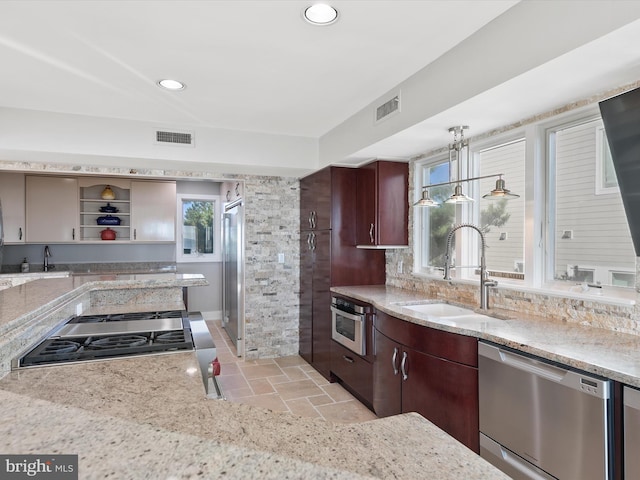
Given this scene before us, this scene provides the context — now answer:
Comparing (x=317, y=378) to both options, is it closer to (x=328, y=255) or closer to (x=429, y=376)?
(x=328, y=255)

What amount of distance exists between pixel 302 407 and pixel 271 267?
169 centimetres

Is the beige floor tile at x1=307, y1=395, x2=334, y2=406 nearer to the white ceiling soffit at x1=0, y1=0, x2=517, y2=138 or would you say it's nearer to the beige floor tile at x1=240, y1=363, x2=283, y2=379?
the beige floor tile at x1=240, y1=363, x2=283, y2=379

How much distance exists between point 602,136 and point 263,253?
3.27m

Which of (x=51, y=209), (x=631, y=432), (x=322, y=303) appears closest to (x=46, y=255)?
(x=51, y=209)

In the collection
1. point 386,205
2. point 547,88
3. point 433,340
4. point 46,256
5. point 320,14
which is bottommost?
point 433,340

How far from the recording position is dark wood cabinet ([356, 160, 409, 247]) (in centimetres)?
359

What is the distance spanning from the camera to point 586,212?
226 cm

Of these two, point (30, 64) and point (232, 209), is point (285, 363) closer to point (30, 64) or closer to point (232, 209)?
point (232, 209)

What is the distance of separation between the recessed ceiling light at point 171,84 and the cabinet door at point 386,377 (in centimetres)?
231

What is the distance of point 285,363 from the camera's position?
436cm

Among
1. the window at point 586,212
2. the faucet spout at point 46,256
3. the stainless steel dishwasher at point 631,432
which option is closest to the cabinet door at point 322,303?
the window at point 586,212

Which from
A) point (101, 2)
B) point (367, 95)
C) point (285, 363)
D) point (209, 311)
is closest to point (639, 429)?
point (367, 95)

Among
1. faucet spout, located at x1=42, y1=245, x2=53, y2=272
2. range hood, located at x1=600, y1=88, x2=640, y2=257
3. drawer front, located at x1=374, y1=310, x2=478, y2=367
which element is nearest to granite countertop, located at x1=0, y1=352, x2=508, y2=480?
drawer front, located at x1=374, y1=310, x2=478, y2=367

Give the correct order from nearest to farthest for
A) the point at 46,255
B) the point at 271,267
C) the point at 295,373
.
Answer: the point at 295,373
the point at 271,267
the point at 46,255
